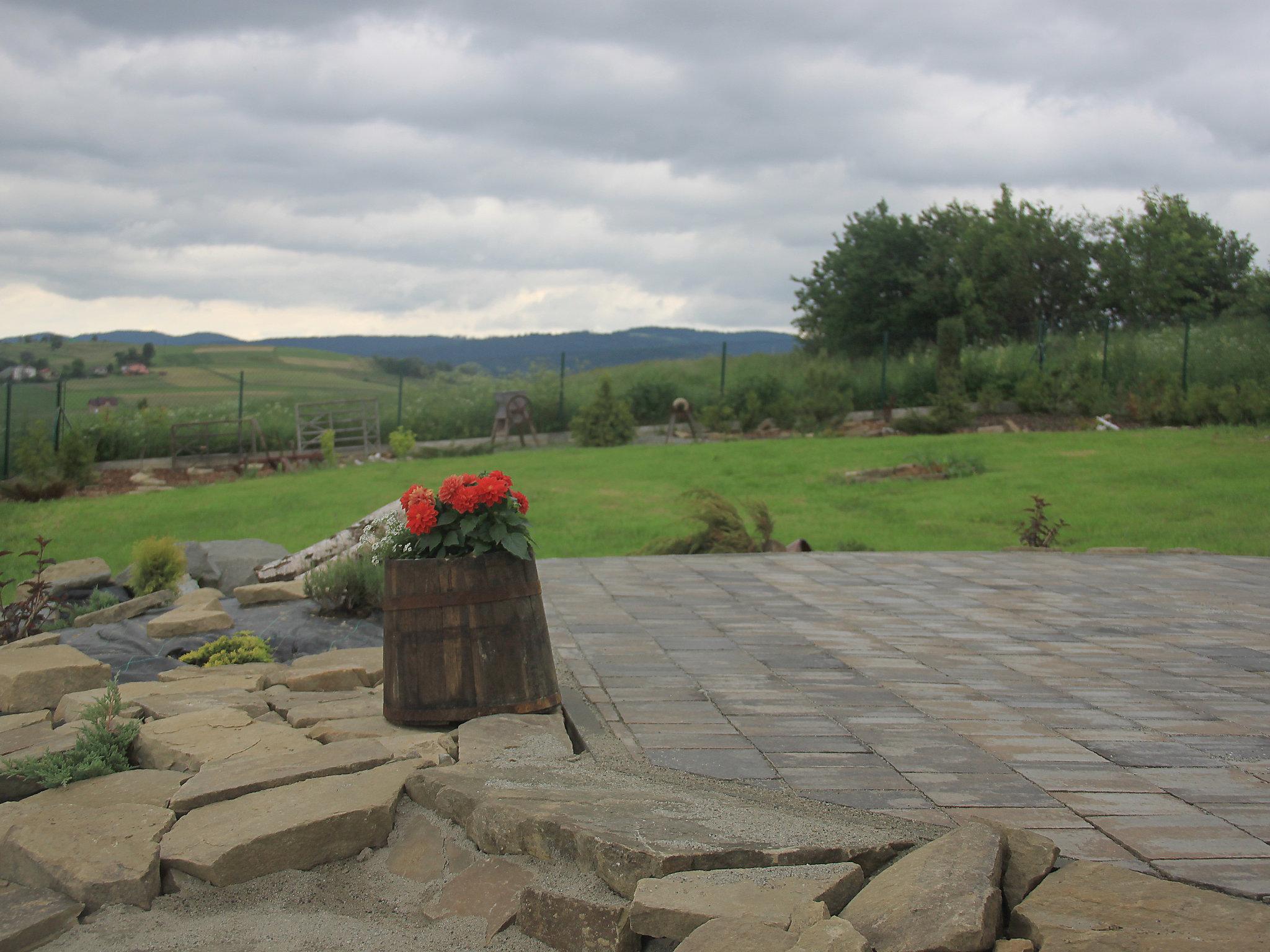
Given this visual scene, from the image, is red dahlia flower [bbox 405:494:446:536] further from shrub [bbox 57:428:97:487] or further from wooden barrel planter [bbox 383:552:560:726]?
shrub [bbox 57:428:97:487]

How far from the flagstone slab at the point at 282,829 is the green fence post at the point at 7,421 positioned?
47.7 feet

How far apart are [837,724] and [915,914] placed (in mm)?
1422

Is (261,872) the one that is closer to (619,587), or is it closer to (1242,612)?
(619,587)

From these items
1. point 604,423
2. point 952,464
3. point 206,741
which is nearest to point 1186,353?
point 952,464

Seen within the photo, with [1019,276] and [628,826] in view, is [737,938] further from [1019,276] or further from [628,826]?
[1019,276]

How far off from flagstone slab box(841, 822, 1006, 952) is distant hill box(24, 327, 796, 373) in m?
18.6

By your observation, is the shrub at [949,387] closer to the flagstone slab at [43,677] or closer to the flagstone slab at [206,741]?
the flagstone slab at [43,677]

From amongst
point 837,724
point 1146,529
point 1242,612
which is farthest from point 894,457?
point 837,724

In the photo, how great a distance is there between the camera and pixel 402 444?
56.4ft

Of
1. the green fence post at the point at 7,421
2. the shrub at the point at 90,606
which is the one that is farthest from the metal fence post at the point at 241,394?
the shrub at the point at 90,606

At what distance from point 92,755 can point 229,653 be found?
1.56m

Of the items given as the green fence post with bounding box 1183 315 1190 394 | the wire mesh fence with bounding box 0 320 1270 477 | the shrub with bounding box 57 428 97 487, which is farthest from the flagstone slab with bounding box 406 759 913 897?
the green fence post with bounding box 1183 315 1190 394

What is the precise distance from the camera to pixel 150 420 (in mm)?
16734

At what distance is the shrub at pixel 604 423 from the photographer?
17.6 meters
